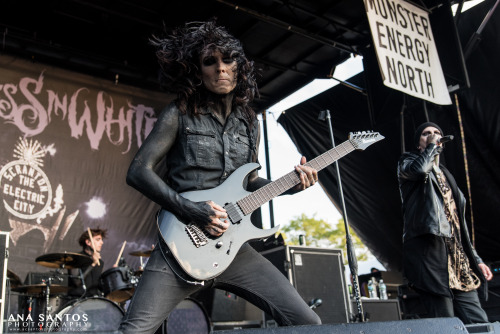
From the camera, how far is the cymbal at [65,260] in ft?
22.1

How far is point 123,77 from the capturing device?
394 inches

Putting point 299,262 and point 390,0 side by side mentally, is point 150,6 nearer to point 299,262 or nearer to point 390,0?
point 390,0

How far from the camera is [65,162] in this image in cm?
888

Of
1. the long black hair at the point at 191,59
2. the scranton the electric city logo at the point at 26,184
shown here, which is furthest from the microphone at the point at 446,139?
the scranton the electric city logo at the point at 26,184

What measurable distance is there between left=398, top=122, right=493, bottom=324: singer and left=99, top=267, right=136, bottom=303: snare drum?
4159 millimetres

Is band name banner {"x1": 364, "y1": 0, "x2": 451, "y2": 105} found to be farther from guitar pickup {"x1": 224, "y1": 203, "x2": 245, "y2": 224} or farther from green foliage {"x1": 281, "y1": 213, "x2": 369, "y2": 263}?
green foliage {"x1": 281, "y1": 213, "x2": 369, "y2": 263}

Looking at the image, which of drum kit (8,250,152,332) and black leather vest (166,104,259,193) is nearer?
black leather vest (166,104,259,193)

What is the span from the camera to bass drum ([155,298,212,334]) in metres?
6.56

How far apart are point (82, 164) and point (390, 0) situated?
19.7ft

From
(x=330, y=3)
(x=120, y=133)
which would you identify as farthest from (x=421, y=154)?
(x=120, y=133)

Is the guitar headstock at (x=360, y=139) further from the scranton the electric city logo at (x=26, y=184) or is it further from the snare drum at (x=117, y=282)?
the scranton the electric city logo at (x=26, y=184)

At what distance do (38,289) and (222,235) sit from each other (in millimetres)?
5089

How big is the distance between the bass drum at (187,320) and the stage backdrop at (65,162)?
7.74ft

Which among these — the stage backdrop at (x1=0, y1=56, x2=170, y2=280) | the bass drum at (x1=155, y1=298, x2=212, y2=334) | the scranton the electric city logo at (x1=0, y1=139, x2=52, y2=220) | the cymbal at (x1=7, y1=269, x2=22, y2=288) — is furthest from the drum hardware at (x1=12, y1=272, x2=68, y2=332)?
the scranton the electric city logo at (x1=0, y1=139, x2=52, y2=220)
